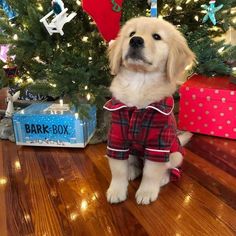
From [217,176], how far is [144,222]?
0.46m

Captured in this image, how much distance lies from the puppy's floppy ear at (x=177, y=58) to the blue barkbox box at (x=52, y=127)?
0.54 m

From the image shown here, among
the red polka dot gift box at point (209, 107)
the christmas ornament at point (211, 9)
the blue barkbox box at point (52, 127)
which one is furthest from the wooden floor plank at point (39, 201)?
the christmas ornament at point (211, 9)

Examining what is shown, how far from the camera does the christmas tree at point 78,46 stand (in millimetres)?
1499

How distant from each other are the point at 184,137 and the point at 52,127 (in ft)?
2.28

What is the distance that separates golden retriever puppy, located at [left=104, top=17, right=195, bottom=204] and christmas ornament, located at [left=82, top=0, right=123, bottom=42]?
30cm

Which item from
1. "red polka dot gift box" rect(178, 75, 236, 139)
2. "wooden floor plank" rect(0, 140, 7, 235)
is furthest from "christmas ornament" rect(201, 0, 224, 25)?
"wooden floor plank" rect(0, 140, 7, 235)

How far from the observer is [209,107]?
1723 mm

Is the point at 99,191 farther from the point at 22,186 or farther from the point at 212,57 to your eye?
the point at 212,57

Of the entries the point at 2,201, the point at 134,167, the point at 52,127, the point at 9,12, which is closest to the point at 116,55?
the point at 134,167

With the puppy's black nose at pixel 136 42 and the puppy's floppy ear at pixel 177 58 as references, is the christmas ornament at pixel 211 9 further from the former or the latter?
the puppy's black nose at pixel 136 42

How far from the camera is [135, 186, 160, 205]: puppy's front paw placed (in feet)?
3.80

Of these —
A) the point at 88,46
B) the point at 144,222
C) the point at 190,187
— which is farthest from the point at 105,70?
the point at 144,222

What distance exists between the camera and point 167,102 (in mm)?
1155

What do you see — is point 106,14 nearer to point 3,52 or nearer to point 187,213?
point 3,52
